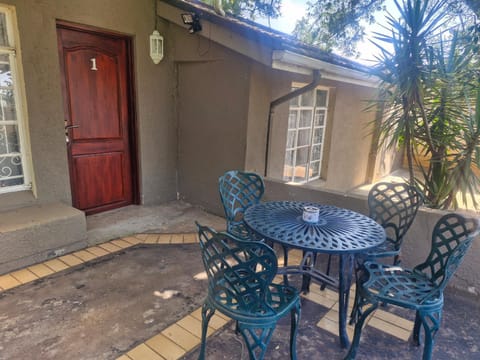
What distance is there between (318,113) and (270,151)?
2068mm

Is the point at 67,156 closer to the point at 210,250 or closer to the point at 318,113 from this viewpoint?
the point at 210,250

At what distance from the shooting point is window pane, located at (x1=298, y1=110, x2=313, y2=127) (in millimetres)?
5633

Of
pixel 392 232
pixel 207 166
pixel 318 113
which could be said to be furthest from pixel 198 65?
pixel 392 232

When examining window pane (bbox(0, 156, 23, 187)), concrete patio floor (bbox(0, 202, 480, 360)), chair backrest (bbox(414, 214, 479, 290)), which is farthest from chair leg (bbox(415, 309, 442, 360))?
window pane (bbox(0, 156, 23, 187))

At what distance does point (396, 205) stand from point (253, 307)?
1.77 metres

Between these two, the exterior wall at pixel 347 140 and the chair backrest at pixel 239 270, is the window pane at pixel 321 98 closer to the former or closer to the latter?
the exterior wall at pixel 347 140

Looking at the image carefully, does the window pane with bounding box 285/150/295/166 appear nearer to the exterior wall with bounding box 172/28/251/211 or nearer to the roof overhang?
the roof overhang

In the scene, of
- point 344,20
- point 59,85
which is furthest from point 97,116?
point 344,20

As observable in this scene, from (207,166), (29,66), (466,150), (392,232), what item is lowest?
(392,232)

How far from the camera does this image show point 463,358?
A: 2.09m

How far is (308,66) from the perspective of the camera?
392 centimetres

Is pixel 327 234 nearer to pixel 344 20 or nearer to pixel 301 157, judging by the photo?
pixel 301 157

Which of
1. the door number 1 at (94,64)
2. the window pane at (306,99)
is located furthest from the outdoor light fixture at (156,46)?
the window pane at (306,99)

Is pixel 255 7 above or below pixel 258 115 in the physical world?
above
